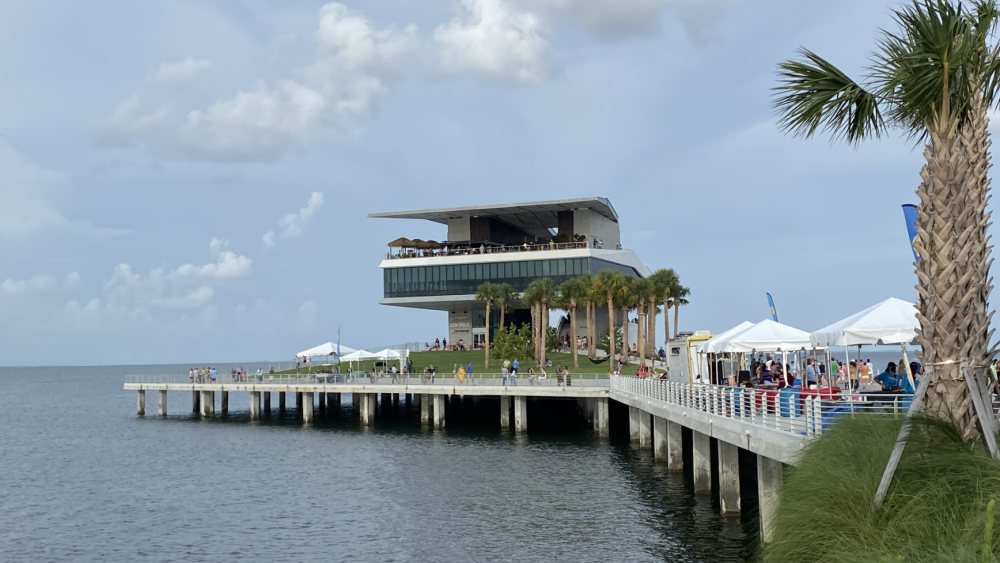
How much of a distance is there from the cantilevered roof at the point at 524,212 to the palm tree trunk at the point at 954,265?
6530 centimetres

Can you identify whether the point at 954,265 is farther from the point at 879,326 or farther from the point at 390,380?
the point at 390,380

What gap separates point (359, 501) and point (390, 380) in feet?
73.8

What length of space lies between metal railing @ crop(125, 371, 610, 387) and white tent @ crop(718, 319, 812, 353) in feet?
64.2

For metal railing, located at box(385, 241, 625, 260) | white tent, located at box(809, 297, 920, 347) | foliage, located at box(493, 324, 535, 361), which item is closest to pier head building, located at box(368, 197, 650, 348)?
metal railing, located at box(385, 241, 625, 260)

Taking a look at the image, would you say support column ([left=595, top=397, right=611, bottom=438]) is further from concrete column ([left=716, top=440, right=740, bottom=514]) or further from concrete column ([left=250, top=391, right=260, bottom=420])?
concrete column ([left=250, top=391, right=260, bottom=420])

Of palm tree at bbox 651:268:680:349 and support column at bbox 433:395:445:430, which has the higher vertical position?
palm tree at bbox 651:268:680:349

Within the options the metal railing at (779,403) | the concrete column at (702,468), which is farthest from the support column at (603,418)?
the concrete column at (702,468)

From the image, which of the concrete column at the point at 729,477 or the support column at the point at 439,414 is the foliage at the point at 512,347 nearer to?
the support column at the point at 439,414

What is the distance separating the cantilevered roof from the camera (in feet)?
253

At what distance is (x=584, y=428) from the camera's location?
46594 mm

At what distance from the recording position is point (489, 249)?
80.0 m

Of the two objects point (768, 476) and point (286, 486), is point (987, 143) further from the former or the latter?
point (286, 486)

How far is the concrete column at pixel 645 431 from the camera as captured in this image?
3644 centimetres

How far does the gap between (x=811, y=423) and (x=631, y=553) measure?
229 inches
